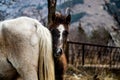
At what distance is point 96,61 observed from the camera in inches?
608

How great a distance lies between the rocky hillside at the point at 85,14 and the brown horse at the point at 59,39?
33.4 feet

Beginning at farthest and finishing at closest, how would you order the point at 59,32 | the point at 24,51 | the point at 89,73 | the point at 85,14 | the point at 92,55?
1. the point at 85,14
2. the point at 92,55
3. the point at 89,73
4. the point at 59,32
5. the point at 24,51

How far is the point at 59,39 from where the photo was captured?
265 inches

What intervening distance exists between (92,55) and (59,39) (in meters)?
9.03

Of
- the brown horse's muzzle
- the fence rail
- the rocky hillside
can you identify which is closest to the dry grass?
the fence rail

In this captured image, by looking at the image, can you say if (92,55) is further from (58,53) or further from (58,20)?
(58,53)

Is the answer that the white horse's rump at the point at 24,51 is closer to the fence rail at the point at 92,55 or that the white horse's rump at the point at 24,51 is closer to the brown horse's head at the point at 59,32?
the brown horse's head at the point at 59,32

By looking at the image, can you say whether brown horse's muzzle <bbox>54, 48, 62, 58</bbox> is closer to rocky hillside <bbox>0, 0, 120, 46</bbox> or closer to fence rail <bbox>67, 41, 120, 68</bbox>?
fence rail <bbox>67, 41, 120, 68</bbox>

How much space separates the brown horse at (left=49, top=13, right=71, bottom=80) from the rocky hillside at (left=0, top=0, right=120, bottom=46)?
1019 centimetres

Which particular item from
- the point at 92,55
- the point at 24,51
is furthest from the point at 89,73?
the point at 24,51

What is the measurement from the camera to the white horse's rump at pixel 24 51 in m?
6.25

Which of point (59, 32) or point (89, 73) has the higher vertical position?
point (59, 32)

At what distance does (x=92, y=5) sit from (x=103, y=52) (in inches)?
309

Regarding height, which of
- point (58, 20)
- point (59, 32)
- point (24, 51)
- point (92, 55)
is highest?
point (58, 20)
